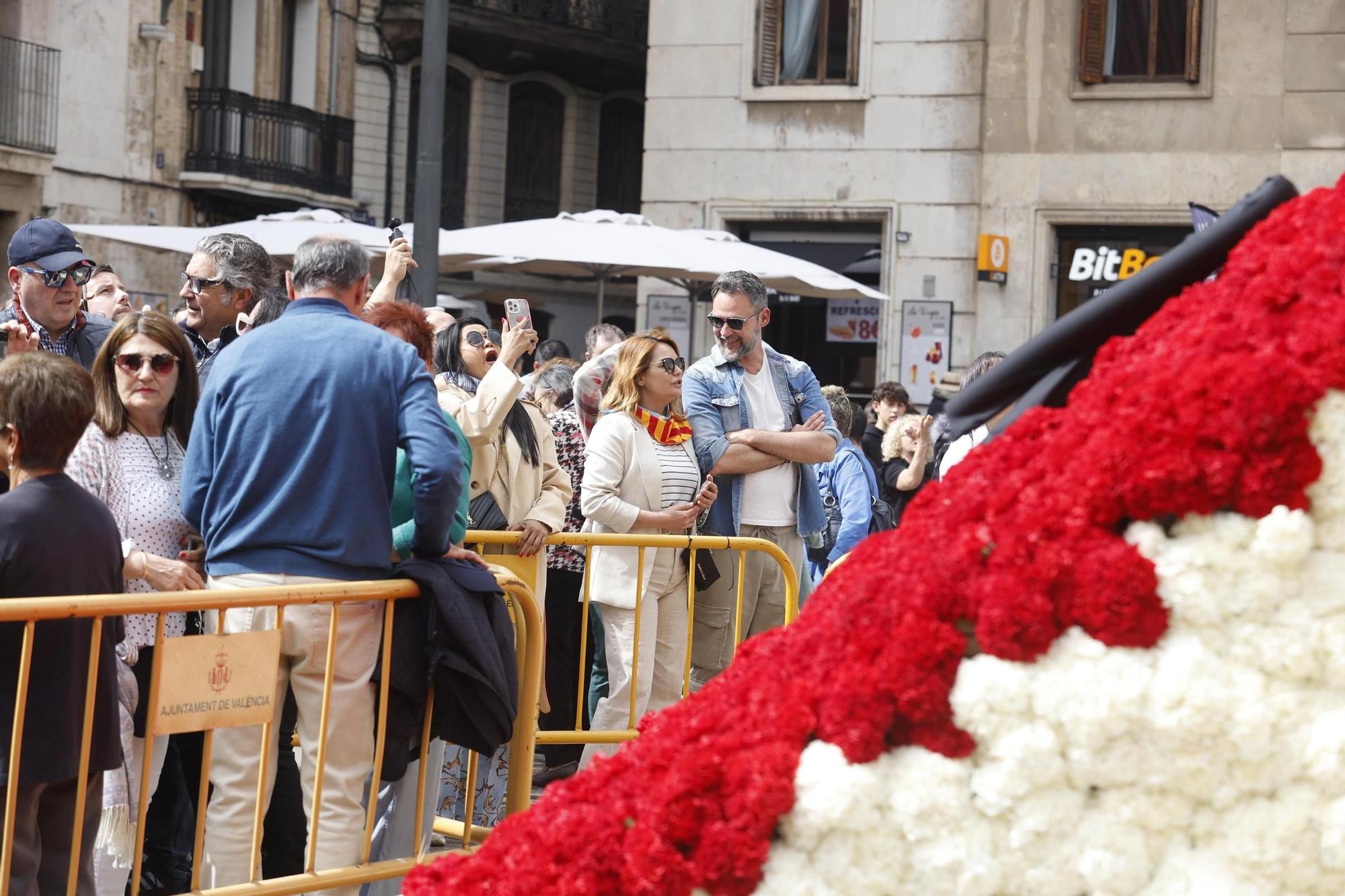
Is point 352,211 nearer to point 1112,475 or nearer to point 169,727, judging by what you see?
point 169,727

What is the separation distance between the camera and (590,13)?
31.0 metres

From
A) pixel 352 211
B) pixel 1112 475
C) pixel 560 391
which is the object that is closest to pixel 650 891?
pixel 1112 475

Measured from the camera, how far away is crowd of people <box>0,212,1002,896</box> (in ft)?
14.8

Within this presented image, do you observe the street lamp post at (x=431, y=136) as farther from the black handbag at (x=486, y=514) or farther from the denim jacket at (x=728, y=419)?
the black handbag at (x=486, y=514)

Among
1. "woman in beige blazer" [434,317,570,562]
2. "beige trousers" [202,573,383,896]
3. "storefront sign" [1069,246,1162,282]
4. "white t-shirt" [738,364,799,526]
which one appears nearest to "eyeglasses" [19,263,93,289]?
"woman in beige blazer" [434,317,570,562]

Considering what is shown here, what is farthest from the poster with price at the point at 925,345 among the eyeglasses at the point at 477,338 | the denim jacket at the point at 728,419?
the eyeglasses at the point at 477,338

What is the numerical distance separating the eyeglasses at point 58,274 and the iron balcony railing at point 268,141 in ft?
67.8

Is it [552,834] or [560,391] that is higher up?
[560,391]

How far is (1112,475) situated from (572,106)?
30116mm

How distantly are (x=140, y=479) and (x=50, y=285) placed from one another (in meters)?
1.30

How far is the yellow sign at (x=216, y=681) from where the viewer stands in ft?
14.8

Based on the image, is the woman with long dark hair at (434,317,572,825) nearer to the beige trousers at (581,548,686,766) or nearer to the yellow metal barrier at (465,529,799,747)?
the yellow metal barrier at (465,529,799,747)

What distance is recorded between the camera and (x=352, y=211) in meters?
28.8

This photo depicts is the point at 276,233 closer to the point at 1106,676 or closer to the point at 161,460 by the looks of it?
the point at 161,460
